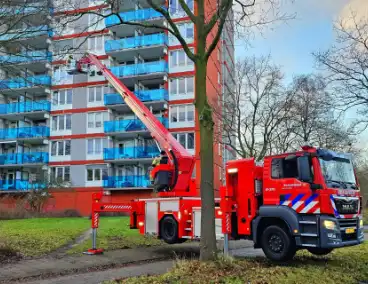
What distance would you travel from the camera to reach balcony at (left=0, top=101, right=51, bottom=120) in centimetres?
4441

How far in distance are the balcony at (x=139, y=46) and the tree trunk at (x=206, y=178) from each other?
1225 inches

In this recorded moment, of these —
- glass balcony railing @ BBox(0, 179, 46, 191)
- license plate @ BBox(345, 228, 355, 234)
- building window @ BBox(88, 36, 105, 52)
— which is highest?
building window @ BBox(88, 36, 105, 52)

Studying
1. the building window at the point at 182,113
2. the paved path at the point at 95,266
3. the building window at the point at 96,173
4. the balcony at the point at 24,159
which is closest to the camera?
the paved path at the point at 95,266

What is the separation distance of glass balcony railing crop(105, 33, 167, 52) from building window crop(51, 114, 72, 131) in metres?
8.56

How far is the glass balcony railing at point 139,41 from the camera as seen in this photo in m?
40.6

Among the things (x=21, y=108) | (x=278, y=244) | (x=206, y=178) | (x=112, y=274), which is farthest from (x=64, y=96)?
(x=206, y=178)

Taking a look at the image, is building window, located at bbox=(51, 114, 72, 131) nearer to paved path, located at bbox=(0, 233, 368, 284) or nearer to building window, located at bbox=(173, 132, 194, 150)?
building window, located at bbox=(173, 132, 194, 150)

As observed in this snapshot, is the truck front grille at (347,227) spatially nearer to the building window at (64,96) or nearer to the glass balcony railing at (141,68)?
the glass balcony railing at (141,68)

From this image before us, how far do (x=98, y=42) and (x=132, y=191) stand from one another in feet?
51.2

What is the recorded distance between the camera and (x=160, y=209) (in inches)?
606

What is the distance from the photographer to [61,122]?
4441 cm

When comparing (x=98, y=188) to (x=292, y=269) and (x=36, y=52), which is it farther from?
(x=292, y=269)

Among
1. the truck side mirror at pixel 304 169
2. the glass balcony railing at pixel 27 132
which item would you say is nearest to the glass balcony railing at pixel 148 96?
Result: the glass balcony railing at pixel 27 132

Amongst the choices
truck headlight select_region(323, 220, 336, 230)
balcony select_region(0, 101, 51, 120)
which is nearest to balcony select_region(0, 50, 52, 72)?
truck headlight select_region(323, 220, 336, 230)
